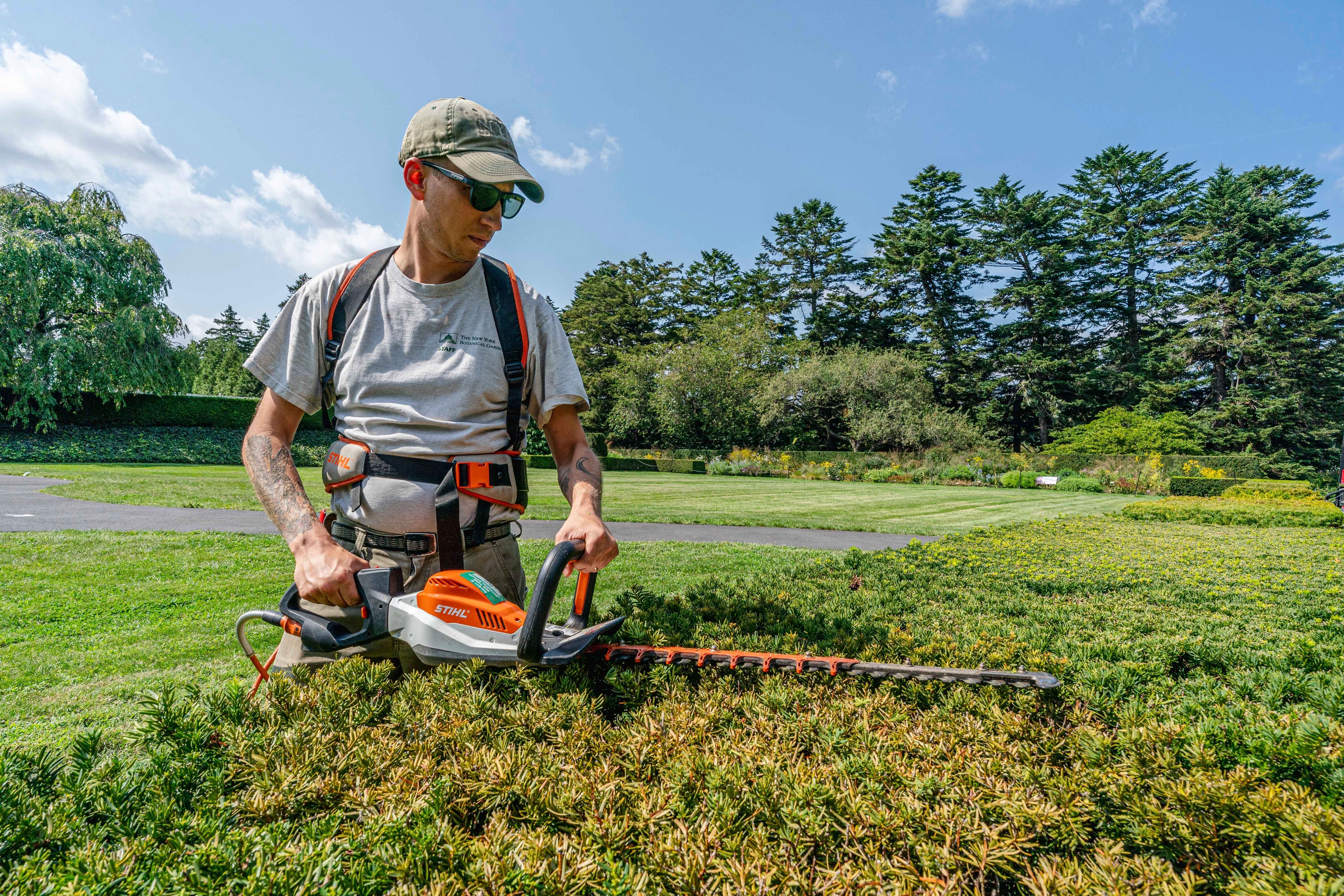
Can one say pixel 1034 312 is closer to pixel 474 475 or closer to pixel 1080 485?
pixel 1080 485

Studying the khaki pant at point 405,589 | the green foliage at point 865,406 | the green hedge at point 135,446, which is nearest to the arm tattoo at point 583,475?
the khaki pant at point 405,589

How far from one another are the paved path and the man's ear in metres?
6.58

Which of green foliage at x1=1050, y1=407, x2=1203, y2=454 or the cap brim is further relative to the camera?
green foliage at x1=1050, y1=407, x2=1203, y2=454

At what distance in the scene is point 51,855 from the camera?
1125 millimetres

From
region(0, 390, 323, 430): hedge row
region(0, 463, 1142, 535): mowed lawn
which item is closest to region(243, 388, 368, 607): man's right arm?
region(0, 463, 1142, 535): mowed lawn

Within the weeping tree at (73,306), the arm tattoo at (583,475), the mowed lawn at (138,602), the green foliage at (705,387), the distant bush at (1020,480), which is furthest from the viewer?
the green foliage at (705,387)

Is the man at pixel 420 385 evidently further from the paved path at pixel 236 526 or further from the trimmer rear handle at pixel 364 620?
the paved path at pixel 236 526

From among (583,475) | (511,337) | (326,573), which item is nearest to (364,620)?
(326,573)

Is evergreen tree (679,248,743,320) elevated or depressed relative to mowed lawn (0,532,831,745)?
elevated

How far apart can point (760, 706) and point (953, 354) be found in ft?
148

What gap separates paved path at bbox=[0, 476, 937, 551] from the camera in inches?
355

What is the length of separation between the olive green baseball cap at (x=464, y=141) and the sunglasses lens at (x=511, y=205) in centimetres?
7

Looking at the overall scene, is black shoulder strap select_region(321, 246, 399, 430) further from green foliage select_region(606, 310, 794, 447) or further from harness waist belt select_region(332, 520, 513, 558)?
green foliage select_region(606, 310, 794, 447)

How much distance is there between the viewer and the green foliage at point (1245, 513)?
1130 cm
